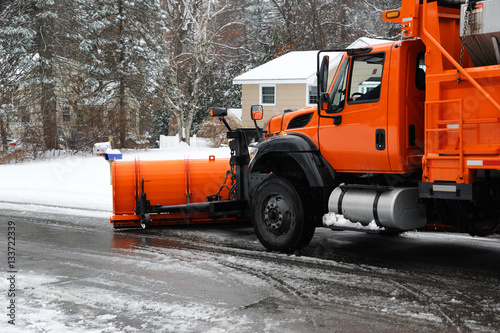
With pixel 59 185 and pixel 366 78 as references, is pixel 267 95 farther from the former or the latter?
pixel 366 78

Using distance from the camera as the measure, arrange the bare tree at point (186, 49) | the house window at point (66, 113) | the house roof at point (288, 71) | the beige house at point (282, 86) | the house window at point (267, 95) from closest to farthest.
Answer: the house window at point (66, 113), the house roof at point (288, 71), the beige house at point (282, 86), the house window at point (267, 95), the bare tree at point (186, 49)

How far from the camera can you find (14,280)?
650 cm

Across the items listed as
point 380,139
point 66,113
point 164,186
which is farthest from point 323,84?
point 66,113

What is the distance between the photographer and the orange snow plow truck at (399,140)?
6.12 m

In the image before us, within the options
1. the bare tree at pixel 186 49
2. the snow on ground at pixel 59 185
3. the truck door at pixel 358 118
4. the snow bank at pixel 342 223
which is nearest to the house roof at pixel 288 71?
the bare tree at pixel 186 49

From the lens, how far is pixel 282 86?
31.6 m

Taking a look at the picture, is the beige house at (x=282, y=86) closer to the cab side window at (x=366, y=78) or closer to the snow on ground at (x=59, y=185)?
the snow on ground at (x=59, y=185)

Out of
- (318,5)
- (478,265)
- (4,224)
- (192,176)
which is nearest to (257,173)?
(192,176)

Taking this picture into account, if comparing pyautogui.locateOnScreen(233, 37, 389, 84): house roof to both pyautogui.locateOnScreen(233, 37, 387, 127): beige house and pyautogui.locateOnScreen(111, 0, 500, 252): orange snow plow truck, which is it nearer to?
pyautogui.locateOnScreen(233, 37, 387, 127): beige house

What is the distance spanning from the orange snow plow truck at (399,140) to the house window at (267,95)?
23292 millimetres

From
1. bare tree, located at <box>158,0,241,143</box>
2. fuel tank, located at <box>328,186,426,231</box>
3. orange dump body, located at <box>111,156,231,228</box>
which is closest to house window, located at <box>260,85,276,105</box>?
bare tree, located at <box>158,0,241,143</box>

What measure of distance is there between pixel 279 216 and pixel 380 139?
1818 millimetres

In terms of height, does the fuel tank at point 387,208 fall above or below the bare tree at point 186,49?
below

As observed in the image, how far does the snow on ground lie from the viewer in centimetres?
1327
